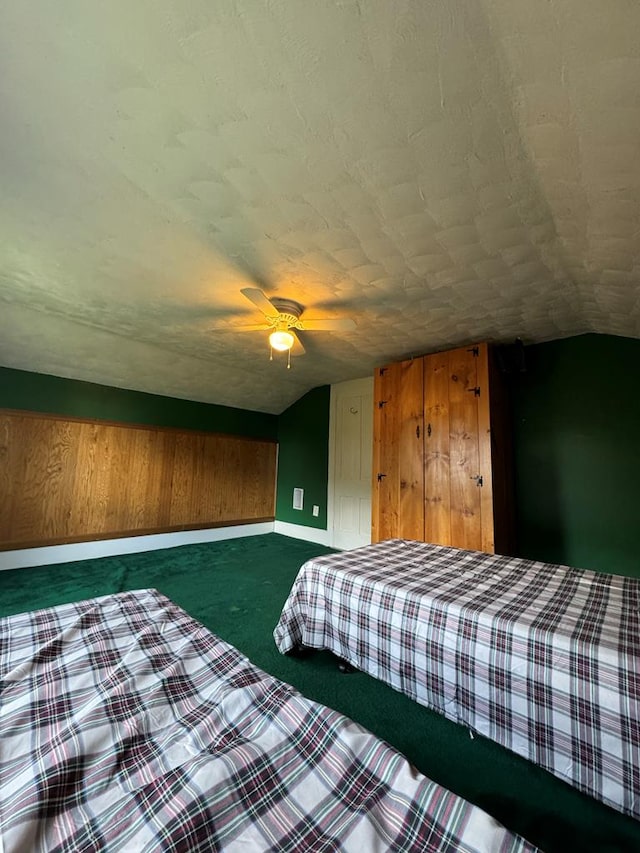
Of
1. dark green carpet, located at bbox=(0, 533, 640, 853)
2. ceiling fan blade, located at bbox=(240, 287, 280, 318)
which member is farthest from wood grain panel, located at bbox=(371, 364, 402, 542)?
ceiling fan blade, located at bbox=(240, 287, 280, 318)

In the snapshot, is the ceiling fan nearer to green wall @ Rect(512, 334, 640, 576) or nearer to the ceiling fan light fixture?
the ceiling fan light fixture

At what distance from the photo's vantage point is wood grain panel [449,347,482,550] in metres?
3.11

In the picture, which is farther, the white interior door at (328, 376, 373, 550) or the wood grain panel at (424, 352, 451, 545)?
the white interior door at (328, 376, 373, 550)

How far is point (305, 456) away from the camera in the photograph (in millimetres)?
5672

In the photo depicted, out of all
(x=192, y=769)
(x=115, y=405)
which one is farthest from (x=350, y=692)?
(x=115, y=405)

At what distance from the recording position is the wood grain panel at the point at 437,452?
3.31 m

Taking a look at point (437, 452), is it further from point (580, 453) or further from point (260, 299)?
point (260, 299)

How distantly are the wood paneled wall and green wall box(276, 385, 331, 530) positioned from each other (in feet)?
1.21

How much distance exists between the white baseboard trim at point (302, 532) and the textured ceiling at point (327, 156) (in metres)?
3.45

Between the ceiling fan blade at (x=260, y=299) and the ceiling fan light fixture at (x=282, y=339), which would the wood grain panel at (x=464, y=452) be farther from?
the ceiling fan blade at (x=260, y=299)

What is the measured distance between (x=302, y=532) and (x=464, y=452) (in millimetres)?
3126

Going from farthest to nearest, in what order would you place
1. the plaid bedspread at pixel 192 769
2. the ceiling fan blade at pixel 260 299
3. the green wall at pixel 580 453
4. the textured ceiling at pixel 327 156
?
the green wall at pixel 580 453
the ceiling fan blade at pixel 260 299
the textured ceiling at pixel 327 156
the plaid bedspread at pixel 192 769

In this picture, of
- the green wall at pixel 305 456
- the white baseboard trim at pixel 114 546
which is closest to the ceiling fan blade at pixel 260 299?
the green wall at pixel 305 456

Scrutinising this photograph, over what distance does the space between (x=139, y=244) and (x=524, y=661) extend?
2.79 metres
